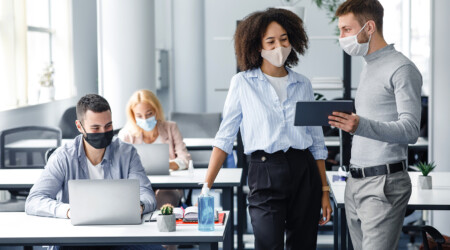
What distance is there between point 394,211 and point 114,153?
1430 mm

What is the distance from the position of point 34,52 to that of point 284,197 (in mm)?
5631

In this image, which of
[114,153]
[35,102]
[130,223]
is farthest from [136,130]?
[35,102]

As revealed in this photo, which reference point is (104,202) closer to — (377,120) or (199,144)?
(377,120)

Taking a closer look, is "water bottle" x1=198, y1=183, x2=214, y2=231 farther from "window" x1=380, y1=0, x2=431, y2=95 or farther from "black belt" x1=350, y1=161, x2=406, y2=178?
"window" x1=380, y1=0, x2=431, y2=95

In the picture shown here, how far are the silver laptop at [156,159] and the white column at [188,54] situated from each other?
6339 millimetres

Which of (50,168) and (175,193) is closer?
(50,168)

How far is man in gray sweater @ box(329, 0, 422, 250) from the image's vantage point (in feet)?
8.49

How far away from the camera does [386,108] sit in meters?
2.62

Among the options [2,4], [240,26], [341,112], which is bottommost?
[341,112]

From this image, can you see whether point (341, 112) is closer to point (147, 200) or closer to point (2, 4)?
point (147, 200)

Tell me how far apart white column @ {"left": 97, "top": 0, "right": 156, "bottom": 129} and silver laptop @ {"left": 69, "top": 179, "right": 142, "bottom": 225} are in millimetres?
3878

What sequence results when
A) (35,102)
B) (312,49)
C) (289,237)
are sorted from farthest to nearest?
(312,49)
(35,102)
(289,237)

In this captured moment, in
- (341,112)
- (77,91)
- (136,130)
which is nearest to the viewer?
(341,112)

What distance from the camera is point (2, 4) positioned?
21.2ft
